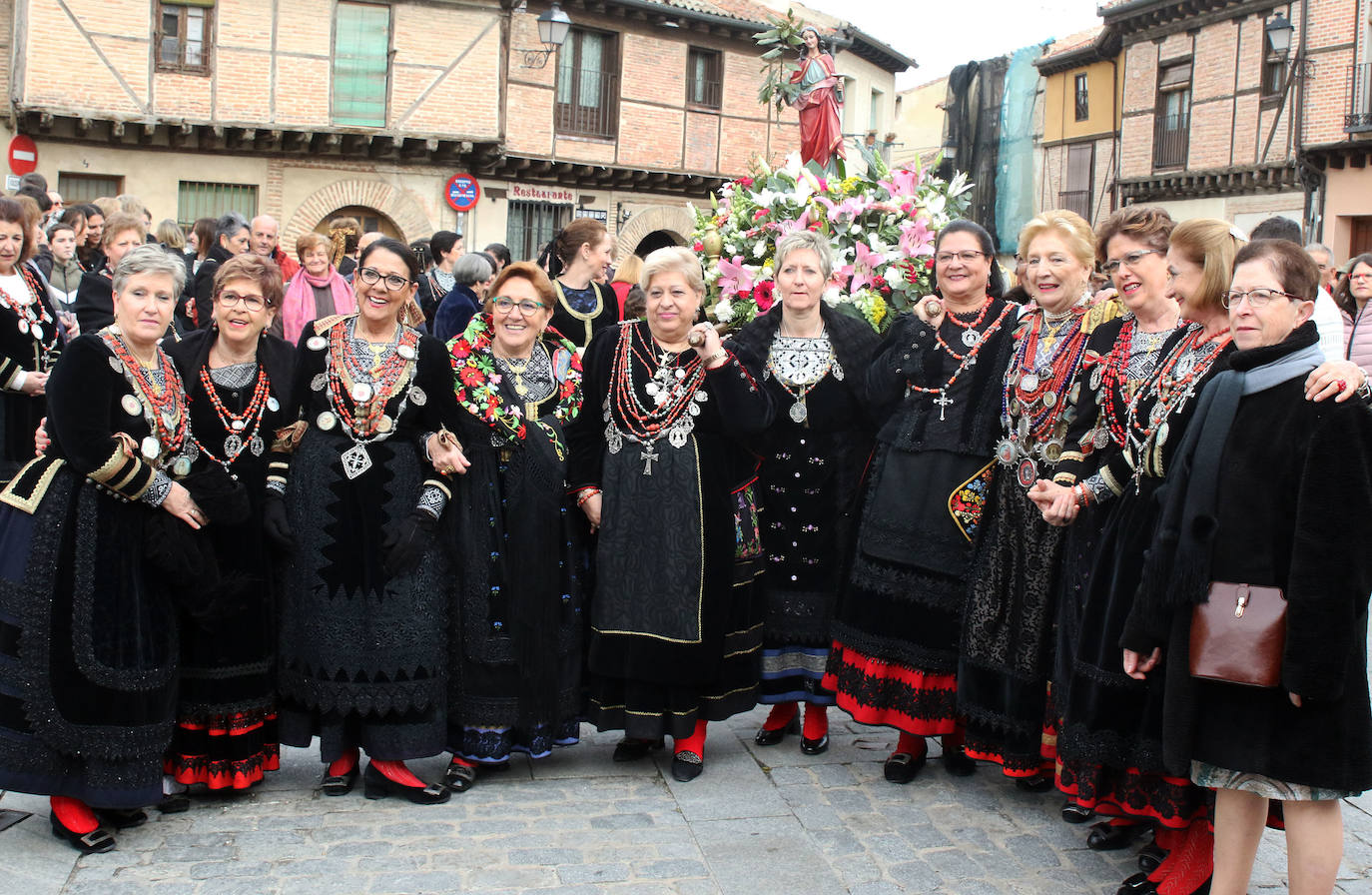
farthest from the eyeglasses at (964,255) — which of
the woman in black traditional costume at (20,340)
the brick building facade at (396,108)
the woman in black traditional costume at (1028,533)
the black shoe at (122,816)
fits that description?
the brick building facade at (396,108)

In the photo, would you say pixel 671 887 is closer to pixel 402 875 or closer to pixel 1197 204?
pixel 402 875

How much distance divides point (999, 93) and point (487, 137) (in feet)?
63.1

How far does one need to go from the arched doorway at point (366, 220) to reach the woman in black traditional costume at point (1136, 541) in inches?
723

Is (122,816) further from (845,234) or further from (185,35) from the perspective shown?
(185,35)

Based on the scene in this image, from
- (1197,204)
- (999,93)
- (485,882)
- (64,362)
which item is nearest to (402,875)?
(485,882)

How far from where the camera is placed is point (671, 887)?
12.8ft

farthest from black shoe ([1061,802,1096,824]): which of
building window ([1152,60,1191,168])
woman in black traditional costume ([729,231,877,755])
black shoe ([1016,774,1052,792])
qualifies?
building window ([1152,60,1191,168])

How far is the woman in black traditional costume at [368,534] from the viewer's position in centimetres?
444

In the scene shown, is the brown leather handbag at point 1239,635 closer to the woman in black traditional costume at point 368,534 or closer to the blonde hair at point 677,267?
the blonde hair at point 677,267

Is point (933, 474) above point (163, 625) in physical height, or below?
above

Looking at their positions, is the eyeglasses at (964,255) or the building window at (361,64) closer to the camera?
the eyeglasses at (964,255)

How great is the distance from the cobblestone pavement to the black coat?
956 millimetres

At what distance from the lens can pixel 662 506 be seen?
4.83m

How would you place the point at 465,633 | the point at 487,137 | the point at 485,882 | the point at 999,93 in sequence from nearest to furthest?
the point at 485,882 → the point at 465,633 → the point at 487,137 → the point at 999,93
